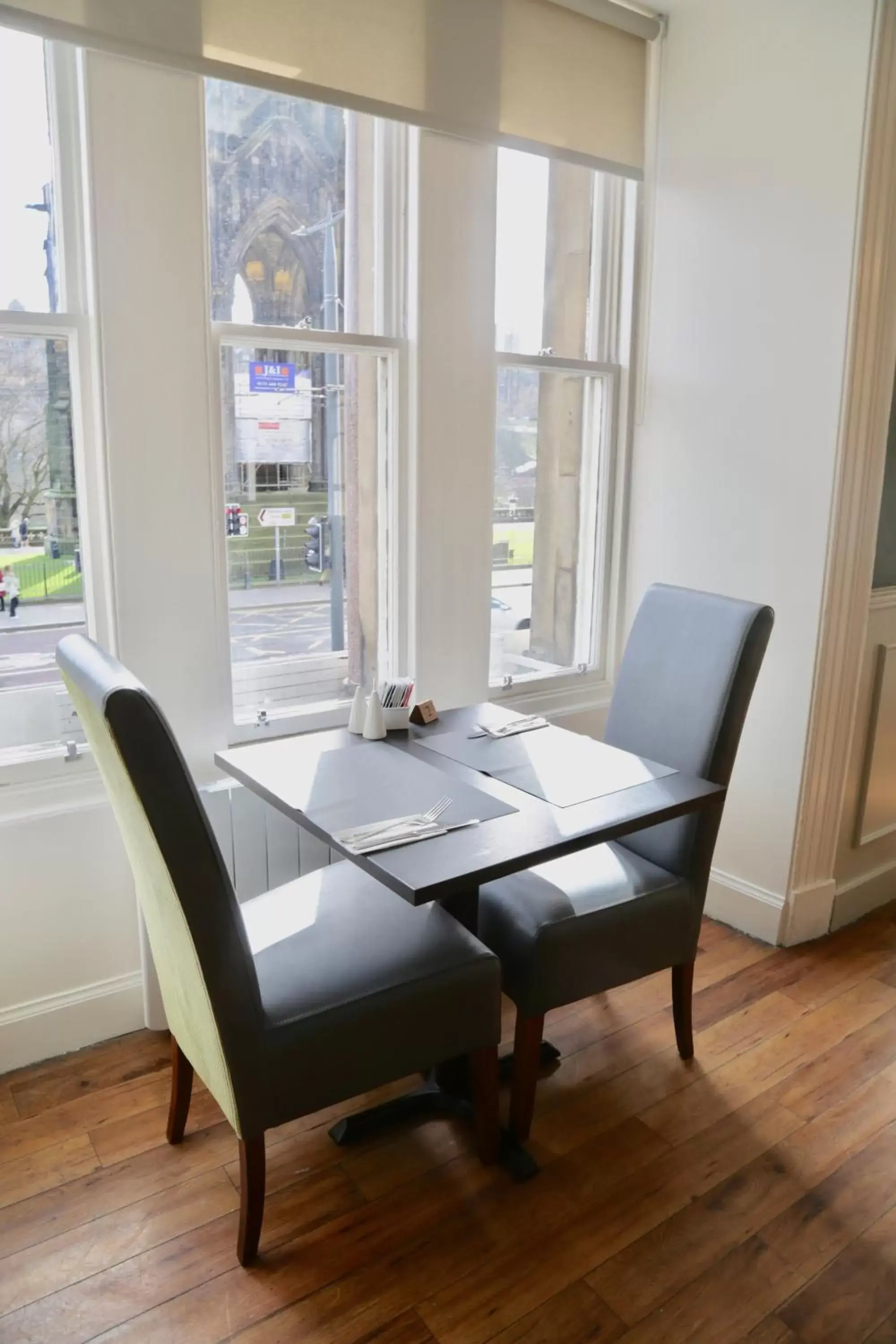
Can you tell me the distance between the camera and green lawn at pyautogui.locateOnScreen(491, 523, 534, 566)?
2.74m

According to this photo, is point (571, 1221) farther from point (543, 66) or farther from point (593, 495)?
point (543, 66)

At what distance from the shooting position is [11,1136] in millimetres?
1890

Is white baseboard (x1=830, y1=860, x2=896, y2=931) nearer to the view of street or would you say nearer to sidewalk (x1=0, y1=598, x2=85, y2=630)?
the view of street

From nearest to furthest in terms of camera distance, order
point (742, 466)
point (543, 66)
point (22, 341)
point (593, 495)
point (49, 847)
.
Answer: point (22, 341)
point (49, 847)
point (543, 66)
point (742, 466)
point (593, 495)

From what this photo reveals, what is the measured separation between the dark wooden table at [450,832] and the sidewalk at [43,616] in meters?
0.47

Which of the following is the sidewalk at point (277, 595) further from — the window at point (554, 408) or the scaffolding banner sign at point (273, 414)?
the window at point (554, 408)

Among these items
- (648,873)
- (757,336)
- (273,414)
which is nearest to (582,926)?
(648,873)

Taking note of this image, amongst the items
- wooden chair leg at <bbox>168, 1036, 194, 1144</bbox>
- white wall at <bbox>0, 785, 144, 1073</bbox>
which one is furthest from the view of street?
wooden chair leg at <bbox>168, 1036, 194, 1144</bbox>

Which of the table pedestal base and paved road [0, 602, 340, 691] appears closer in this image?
the table pedestal base

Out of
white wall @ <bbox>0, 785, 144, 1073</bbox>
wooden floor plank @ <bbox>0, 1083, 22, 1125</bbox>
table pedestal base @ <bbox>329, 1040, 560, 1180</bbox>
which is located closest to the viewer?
table pedestal base @ <bbox>329, 1040, 560, 1180</bbox>

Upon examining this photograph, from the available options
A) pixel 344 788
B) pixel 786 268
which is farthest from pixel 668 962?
pixel 786 268

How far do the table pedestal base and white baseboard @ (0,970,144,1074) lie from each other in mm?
624

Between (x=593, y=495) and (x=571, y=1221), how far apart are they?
2022 millimetres

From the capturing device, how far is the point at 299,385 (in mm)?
2270
